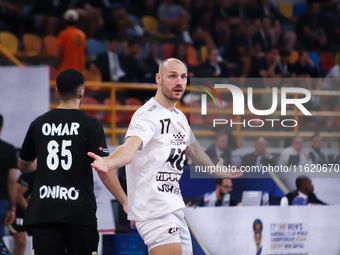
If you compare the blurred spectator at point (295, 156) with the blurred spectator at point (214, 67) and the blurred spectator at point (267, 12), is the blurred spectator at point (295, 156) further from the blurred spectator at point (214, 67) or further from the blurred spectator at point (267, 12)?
the blurred spectator at point (267, 12)

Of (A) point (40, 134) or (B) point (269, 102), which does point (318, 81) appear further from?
(A) point (40, 134)

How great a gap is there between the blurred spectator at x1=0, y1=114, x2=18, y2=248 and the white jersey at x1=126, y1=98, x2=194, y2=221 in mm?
2834

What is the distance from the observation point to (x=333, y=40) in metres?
16.8

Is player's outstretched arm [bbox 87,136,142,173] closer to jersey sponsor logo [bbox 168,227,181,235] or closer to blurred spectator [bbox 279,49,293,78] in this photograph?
jersey sponsor logo [bbox 168,227,181,235]

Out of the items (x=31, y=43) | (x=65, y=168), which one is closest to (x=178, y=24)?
(x=31, y=43)

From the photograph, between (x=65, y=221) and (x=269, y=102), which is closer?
(x=65, y=221)

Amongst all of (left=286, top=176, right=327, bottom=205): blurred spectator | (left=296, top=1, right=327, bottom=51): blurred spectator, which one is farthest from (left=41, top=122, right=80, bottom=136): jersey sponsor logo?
(left=296, top=1, right=327, bottom=51): blurred spectator

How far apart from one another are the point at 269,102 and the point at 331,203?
5.38ft

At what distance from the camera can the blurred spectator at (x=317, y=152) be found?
8.17 meters

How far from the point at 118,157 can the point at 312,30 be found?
13426 millimetres

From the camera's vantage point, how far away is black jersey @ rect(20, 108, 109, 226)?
4.84 meters

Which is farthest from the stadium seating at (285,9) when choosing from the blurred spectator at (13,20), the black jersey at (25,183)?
the black jersey at (25,183)

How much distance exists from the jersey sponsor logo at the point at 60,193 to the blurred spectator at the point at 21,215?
3.18 metres

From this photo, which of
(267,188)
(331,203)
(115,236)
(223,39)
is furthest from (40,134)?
(223,39)
